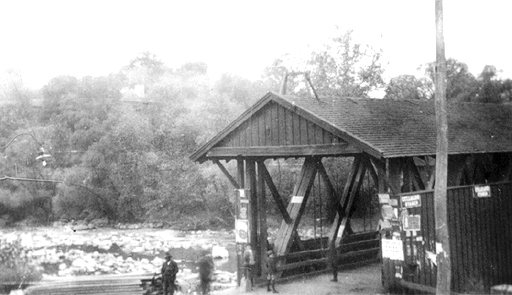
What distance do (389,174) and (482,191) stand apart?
8.02 ft

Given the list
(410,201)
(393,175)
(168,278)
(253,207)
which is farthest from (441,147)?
(168,278)

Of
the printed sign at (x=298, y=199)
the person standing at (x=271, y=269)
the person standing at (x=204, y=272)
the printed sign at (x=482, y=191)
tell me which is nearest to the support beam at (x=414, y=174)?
the printed sign at (x=482, y=191)

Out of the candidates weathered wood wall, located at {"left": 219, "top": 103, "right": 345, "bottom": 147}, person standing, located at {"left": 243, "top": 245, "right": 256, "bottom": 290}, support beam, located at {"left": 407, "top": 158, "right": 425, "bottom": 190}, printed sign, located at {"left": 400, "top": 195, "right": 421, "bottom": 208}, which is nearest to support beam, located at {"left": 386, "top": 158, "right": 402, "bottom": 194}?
printed sign, located at {"left": 400, "top": 195, "right": 421, "bottom": 208}

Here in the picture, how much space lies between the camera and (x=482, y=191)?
1264 cm

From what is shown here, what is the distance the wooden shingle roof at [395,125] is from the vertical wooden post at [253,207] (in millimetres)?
1145

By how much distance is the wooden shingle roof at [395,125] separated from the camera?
12.4 meters

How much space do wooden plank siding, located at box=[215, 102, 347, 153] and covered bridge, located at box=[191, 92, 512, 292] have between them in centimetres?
3

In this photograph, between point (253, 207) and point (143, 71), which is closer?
point (253, 207)

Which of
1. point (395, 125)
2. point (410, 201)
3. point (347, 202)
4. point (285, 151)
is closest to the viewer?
point (410, 201)

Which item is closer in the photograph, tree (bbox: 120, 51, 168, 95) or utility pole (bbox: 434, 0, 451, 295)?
utility pole (bbox: 434, 0, 451, 295)

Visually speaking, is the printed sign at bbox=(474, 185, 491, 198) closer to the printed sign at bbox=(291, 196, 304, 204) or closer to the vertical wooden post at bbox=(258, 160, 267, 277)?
the printed sign at bbox=(291, 196, 304, 204)

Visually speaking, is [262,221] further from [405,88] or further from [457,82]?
[457,82]

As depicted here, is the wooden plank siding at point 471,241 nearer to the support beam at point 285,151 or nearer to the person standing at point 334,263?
the support beam at point 285,151

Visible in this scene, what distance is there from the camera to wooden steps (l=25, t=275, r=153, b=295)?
14.8 m
